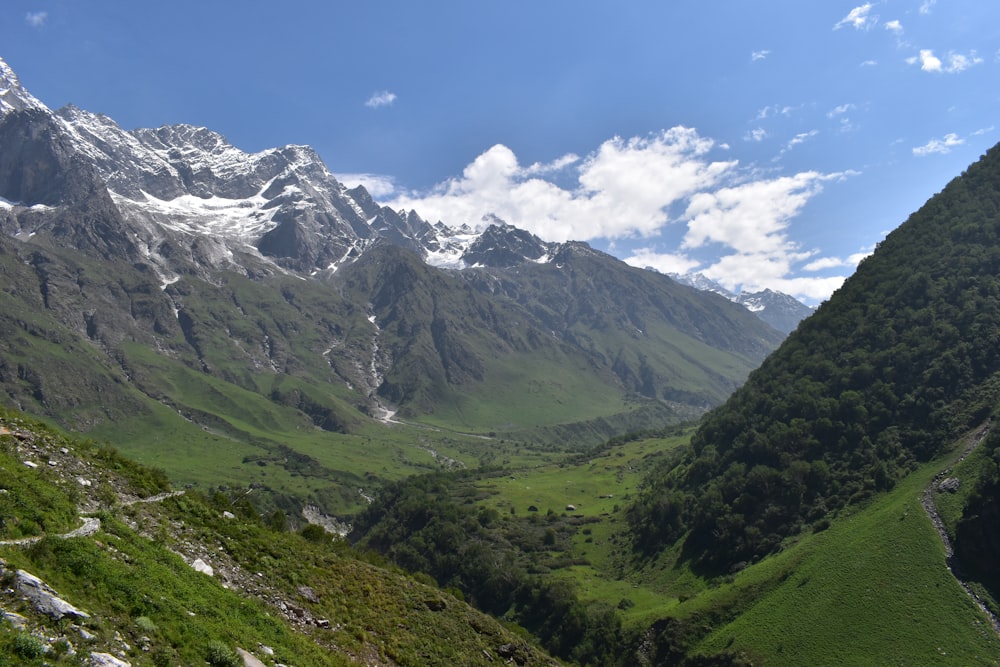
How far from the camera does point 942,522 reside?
3878 inches

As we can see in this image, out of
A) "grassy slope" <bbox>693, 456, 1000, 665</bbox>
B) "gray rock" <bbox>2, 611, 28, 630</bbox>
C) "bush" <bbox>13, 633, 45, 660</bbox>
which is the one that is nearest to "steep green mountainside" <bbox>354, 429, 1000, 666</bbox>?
"grassy slope" <bbox>693, 456, 1000, 665</bbox>

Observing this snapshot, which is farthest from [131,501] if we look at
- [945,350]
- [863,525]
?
[945,350]

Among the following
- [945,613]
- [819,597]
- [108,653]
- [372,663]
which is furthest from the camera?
[819,597]

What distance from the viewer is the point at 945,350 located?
5423 inches

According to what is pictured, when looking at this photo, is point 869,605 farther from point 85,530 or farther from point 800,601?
point 85,530

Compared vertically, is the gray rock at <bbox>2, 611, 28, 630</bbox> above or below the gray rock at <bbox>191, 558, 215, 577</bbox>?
above

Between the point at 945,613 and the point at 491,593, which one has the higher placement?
the point at 945,613

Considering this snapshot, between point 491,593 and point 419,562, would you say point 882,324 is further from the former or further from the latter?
point 419,562

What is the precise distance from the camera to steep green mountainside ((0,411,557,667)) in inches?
754

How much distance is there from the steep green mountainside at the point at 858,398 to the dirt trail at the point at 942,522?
270 inches

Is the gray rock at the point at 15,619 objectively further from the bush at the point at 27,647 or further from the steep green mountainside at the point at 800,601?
the steep green mountainside at the point at 800,601

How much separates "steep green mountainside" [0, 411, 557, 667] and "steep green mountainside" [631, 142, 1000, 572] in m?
103

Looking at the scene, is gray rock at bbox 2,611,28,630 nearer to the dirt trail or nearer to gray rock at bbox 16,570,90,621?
gray rock at bbox 16,570,90,621

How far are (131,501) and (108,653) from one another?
18.9 meters
